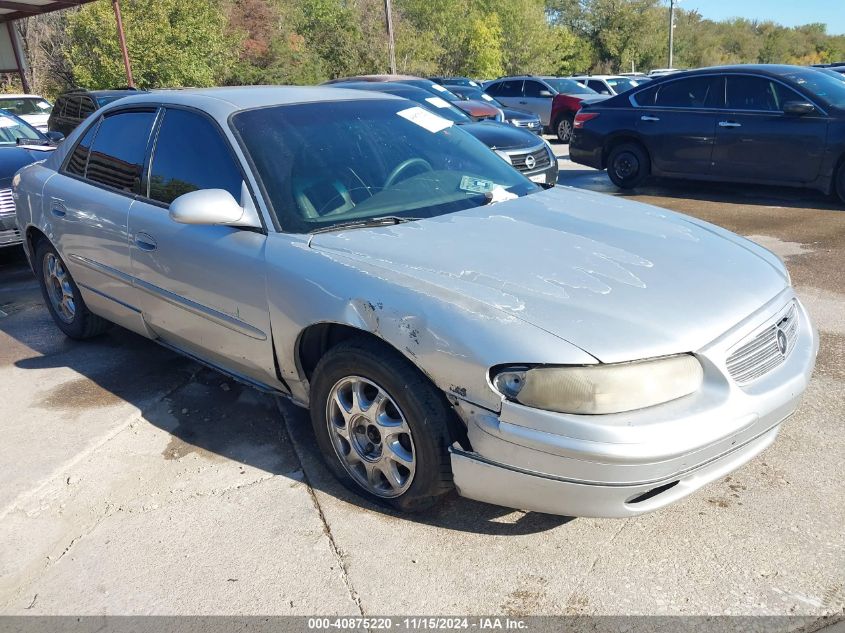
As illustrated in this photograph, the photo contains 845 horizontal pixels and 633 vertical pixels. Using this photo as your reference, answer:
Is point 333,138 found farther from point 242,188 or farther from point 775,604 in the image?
point 775,604

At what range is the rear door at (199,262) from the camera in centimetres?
319

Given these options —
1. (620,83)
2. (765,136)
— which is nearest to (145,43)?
(620,83)

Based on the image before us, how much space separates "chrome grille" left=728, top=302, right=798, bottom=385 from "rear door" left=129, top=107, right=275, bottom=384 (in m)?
1.82

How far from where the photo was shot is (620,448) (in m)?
2.27

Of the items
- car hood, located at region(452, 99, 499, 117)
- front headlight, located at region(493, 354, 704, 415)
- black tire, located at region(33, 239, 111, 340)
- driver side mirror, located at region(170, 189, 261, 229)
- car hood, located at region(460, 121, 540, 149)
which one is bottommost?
black tire, located at region(33, 239, 111, 340)

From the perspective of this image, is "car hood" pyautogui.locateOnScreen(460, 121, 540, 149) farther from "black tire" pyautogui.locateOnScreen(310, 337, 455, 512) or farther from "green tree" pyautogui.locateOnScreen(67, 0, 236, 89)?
"green tree" pyautogui.locateOnScreen(67, 0, 236, 89)

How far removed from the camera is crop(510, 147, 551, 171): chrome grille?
8109 millimetres

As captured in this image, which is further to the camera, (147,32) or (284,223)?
(147,32)

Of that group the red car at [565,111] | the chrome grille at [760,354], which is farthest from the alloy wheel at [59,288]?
the red car at [565,111]

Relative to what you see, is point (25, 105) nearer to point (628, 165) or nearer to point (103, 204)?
point (628, 165)

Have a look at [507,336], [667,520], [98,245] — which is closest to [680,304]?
[507,336]

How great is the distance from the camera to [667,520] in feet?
9.26

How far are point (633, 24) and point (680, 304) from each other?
56.0m

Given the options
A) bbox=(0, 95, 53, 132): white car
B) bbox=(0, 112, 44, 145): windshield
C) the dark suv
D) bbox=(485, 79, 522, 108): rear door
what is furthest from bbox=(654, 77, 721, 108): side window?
bbox=(0, 95, 53, 132): white car
